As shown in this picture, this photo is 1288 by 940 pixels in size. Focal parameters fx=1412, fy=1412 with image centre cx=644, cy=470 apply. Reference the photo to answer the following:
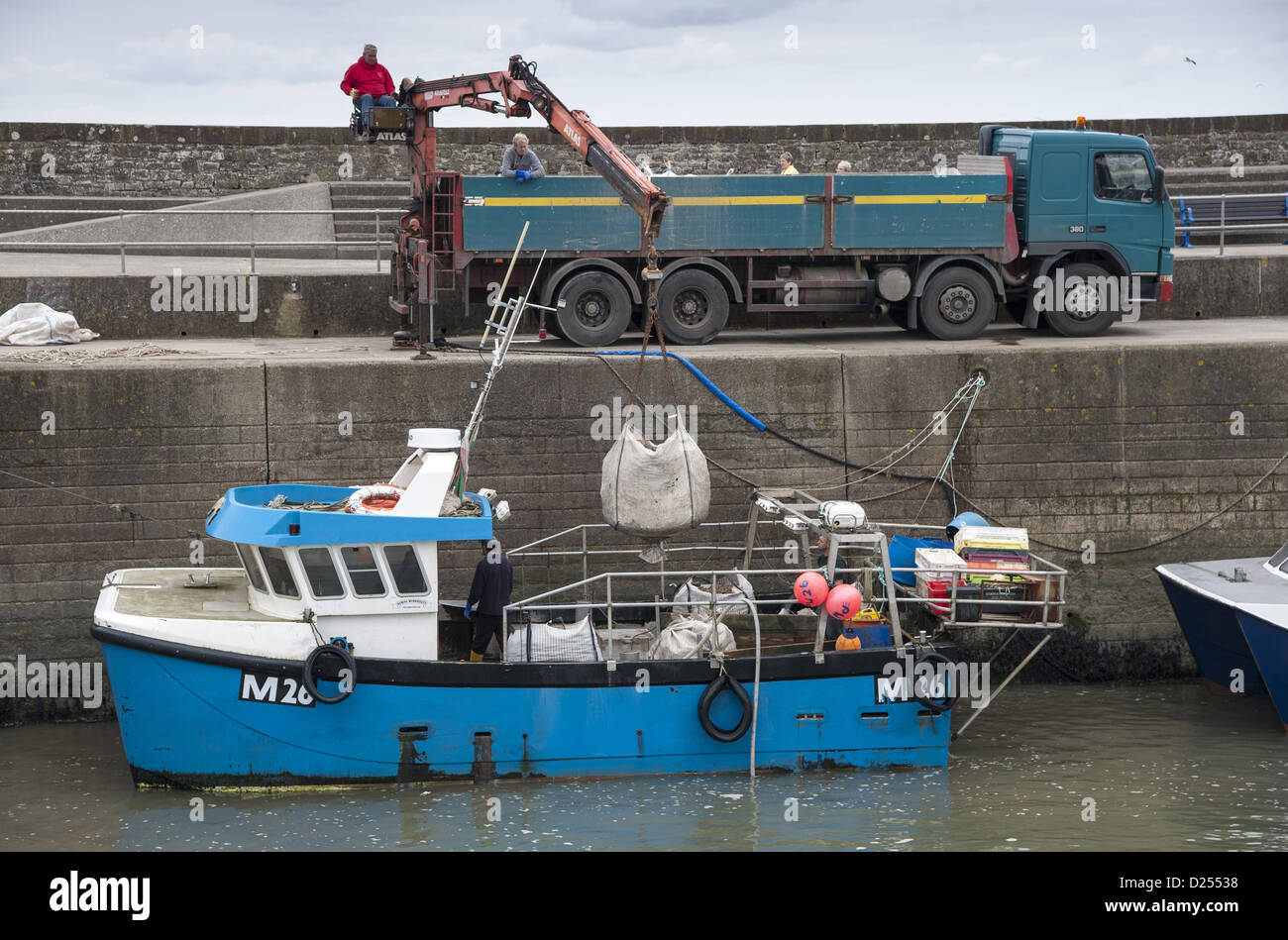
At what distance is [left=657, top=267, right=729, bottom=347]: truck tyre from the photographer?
46.5 feet

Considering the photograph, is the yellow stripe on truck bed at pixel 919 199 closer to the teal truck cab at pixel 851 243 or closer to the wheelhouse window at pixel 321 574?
the teal truck cab at pixel 851 243

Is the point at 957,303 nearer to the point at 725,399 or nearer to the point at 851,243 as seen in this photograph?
the point at 851,243

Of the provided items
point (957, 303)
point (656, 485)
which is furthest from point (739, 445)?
point (957, 303)

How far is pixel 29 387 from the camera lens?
11805 mm

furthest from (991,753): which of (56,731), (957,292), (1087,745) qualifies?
(56,731)

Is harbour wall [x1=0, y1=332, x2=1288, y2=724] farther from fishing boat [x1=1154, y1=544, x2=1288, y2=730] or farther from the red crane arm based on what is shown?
the red crane arm

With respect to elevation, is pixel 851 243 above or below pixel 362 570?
above

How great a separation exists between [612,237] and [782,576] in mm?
3753

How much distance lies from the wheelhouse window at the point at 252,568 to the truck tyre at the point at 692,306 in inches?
219

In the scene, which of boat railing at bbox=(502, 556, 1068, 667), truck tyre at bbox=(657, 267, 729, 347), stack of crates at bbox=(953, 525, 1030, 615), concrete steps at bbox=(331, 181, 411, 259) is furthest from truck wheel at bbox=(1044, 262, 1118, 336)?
concrete steps at bbox=(331, 181, 411, 259)

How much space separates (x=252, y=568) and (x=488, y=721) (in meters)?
1.97

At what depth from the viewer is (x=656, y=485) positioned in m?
10.3

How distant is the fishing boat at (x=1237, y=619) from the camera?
10.8m
